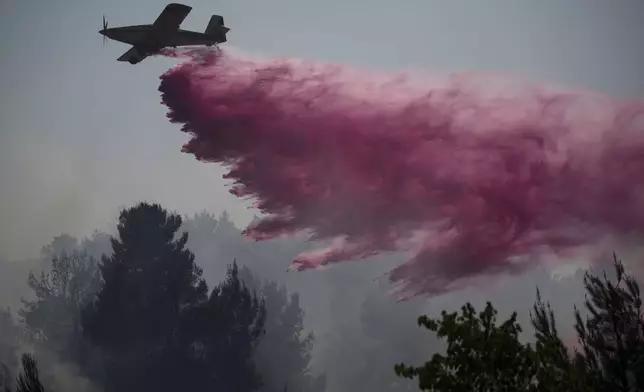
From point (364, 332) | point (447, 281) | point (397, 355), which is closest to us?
point (447, 281)

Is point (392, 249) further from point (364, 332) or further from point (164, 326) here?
point (364, 332)

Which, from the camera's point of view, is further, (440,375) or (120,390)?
(120,390)

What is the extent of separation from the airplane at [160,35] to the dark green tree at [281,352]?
31.0 meters

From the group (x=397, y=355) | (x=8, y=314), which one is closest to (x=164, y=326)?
(x=397, y=355)

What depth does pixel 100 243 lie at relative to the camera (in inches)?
4631

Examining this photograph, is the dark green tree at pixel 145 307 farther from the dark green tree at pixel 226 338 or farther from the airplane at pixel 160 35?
the airplane at pixel 160 35

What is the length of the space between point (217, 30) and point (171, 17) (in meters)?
3.22

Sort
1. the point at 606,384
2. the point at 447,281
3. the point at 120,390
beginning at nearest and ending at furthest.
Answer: the point at 606,384 < the point at 447,281 < the point at 120,390

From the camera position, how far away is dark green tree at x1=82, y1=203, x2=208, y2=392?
45.0 metres

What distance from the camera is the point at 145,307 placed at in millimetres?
47000

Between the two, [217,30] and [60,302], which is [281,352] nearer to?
[60,302]

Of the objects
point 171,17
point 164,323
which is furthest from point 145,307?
point 171,17

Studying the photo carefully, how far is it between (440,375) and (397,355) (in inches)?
2398

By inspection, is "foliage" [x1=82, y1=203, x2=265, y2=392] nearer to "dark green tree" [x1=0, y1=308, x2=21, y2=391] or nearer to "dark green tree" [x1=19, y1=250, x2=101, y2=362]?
"dark green tree" [x1=19, y1=250, x2=101, y2=362]
